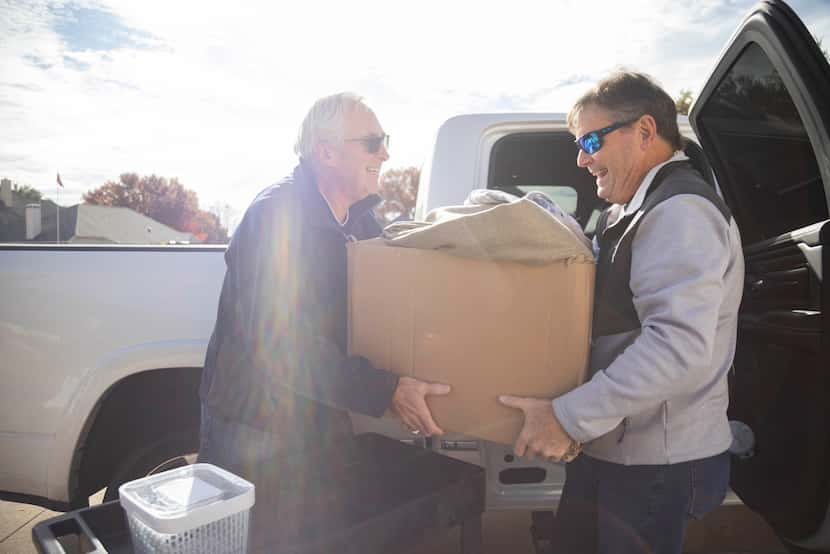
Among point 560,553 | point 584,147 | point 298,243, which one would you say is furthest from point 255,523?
point 584,147

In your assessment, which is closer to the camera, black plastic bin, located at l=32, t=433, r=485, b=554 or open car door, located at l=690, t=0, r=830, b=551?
black plastic bin, located at l=32, t=433, r=485, b=554

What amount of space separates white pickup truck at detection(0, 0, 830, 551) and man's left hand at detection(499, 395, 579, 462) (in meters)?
0.73

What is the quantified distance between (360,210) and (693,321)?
119 centimetres

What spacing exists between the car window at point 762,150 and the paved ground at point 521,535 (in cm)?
195

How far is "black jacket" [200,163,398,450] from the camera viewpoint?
1.70 m

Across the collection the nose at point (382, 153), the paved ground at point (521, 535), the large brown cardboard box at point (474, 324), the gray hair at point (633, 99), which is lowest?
the paved ground at point (521, 535)

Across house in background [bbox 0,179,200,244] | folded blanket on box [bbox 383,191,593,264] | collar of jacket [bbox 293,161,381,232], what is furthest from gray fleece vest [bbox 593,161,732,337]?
house in background [bbox 0,179,200,244]

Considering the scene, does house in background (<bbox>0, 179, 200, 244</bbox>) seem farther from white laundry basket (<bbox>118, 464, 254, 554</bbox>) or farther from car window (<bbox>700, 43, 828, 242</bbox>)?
car window (<bbox>700, 43, 828, 242</bbox>)

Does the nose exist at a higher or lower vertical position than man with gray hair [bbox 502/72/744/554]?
higher

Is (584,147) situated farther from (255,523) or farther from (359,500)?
(255,523)

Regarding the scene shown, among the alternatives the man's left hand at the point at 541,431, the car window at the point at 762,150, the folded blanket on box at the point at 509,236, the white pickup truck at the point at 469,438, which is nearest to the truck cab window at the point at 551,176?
the white pickup truck at the point at 469,438

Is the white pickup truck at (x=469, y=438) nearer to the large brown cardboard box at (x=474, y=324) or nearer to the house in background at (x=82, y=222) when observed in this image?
the large brown cardboard box at (x=474, y=324)

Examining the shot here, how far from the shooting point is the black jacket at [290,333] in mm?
1702

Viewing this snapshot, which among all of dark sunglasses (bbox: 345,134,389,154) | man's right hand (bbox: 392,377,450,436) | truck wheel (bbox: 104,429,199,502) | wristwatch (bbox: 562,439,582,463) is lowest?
truck wheel (bbox: 104,429,199,502)
